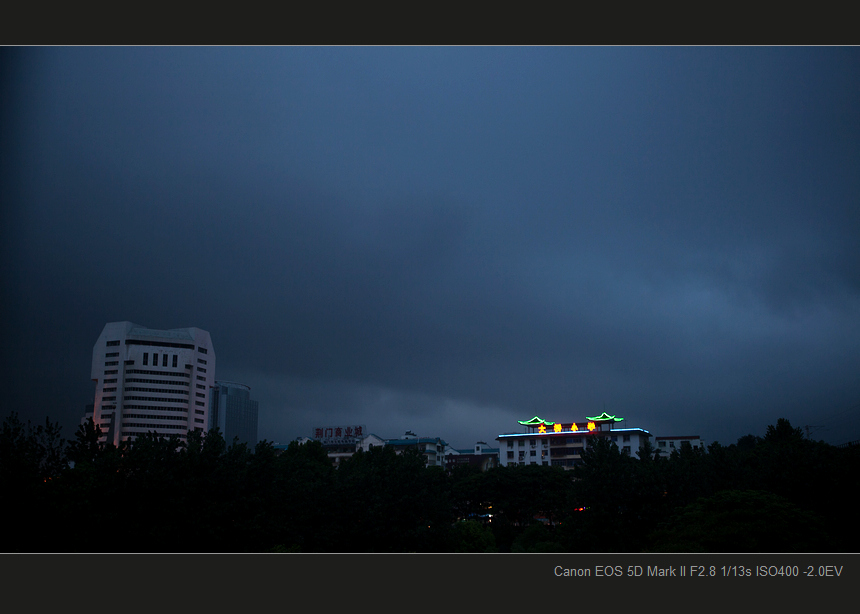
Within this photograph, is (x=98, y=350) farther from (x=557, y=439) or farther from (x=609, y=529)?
(x=609, y=529)

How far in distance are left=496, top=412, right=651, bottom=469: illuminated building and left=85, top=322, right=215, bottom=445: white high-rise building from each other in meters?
39.6

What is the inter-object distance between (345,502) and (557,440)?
48523mm

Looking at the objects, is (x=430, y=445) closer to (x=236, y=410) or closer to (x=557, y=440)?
(x=557, y=440)

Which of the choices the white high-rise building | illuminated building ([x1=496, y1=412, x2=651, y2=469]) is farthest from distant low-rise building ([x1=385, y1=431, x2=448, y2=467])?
the white high-rise building

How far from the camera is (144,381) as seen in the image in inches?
2876

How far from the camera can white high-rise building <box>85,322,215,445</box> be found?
72062 mm

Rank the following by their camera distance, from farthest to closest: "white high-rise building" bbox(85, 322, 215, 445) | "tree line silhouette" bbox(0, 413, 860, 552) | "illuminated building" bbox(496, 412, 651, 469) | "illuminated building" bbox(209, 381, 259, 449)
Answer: "illuminated building" bbox(209, 381, 259, 449), "white high-rise building" bbox(85, 322, 215, 445), "illuminated building" bbox(496, 412, 651, 469), "tree line silhouette" bbox(0, 413, 860, 552)

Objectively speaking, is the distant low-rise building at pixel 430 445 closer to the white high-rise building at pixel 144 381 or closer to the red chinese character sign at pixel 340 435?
the red chinese character sign at pixel 340 435

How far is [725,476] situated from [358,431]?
185ft

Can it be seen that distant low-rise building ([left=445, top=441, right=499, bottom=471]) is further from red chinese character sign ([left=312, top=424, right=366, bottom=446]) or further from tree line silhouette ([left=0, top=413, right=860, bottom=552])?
tree line silhouette ([left=0, top=413, right=860, bottom=552])

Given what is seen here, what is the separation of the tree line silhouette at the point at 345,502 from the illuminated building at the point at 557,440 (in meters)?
41.4

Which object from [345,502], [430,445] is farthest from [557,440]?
[345,502]

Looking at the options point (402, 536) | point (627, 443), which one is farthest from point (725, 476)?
point (627, 443)

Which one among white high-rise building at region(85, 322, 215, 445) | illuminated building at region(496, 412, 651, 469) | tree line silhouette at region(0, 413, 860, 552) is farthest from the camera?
white high-rise building at region(85, 322, 215, 445)
